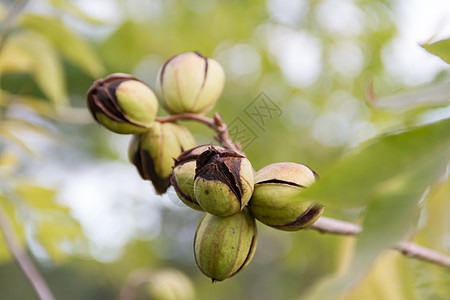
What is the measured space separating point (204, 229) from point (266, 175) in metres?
0.16

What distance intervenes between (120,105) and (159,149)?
129mm

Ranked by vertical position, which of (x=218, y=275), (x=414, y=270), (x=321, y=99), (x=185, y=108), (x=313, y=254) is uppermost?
(x=185, y=108)

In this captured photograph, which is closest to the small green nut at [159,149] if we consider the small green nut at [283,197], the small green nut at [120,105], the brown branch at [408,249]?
the small green nut at [120,105]

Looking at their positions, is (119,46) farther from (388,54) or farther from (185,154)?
(185,154)

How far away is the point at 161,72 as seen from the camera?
3.81 ft

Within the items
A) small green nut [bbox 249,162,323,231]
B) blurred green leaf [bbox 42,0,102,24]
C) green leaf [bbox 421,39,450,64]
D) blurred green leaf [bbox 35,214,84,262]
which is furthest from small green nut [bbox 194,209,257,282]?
blurred green leaf [bbox 35,214,84,262]

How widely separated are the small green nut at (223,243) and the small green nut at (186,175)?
50mm

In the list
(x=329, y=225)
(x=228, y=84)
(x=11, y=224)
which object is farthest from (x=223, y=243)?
(x=228, y=84)

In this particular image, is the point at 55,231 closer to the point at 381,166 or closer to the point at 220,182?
the point at 220,182

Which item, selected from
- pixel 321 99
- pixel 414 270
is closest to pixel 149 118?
pixel 414 270

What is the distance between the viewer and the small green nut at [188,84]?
3.69ft

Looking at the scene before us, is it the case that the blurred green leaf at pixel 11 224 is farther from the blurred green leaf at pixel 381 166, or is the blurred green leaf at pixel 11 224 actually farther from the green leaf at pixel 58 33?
the blurred green leaf at pixel 381 166

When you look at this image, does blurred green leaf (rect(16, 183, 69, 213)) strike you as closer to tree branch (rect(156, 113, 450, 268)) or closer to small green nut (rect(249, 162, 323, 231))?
tree branch (rect(156, 113, 450, 268))

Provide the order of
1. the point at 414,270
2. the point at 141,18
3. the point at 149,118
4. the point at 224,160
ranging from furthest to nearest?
1. the point at 141,18
2. the point at 414,270
3. the point at 149,118
4. the point at 224,160
